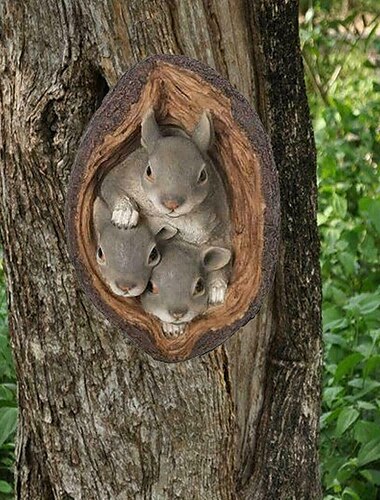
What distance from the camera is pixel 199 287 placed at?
5.31ft

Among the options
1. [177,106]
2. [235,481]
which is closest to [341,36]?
[235,481]

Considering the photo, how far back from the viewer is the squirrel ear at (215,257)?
161 centimetres

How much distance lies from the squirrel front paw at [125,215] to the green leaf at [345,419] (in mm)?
1358

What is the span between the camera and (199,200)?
151 cm

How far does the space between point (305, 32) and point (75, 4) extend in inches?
95.1

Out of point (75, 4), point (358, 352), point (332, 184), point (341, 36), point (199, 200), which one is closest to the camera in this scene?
point (199, 200)

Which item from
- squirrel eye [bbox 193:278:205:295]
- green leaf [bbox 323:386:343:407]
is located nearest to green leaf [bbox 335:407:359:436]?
green leaf [bbox 323:386:343:407]

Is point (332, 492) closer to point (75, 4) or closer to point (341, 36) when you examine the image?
point (75, 4)

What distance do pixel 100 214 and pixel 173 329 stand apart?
0.25 metres

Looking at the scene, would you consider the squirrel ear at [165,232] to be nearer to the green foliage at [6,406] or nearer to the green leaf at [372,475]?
the green foliage at [6,406]

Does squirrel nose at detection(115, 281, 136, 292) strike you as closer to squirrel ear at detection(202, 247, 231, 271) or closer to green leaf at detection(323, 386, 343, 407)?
squirrel ear at detection(202, 247, 231, 271)

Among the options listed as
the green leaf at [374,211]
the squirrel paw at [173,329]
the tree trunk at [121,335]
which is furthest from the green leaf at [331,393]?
the squirrel paw at [173,329]

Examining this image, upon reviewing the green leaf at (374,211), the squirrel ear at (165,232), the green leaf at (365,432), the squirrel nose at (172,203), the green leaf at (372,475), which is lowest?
the green leaf at (372,475)

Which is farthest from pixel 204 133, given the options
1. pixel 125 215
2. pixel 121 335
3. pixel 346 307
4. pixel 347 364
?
pixel 346 307
